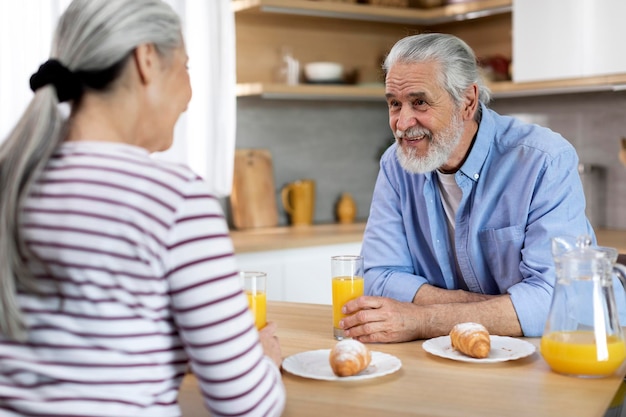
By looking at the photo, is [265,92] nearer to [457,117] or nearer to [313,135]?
[313,135]

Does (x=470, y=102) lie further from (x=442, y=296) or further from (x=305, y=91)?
(x=305, y=91)

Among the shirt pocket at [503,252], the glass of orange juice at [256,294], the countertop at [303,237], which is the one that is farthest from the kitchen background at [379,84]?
the glass of orange juice at [256,294]

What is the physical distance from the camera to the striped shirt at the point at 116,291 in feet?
3.32

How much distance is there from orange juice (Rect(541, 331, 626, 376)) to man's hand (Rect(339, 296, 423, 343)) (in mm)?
348

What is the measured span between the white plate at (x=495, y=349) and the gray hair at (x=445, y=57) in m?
0.72

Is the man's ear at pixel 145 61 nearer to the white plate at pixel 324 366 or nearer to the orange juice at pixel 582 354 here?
the white plate at pixel 324 366

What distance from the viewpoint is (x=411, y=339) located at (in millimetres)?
1688

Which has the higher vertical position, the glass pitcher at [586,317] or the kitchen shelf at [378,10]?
the kitchen shelf at [378,10]

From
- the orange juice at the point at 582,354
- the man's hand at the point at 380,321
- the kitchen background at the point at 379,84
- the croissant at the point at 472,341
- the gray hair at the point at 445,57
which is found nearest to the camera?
the orange juice at the point at 582,354

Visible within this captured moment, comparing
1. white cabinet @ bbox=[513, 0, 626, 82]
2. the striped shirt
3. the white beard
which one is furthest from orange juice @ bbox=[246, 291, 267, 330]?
white cabinet @ bbox=[513, 0, 626, 82]

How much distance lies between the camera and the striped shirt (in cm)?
101

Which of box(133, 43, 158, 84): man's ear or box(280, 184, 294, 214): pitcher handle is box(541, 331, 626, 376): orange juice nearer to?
box(133, 43, 158, 84): man's ear

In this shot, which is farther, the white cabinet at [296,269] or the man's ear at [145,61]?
the white cabinet at [296,269]

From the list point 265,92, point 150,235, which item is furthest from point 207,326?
point 265,92
